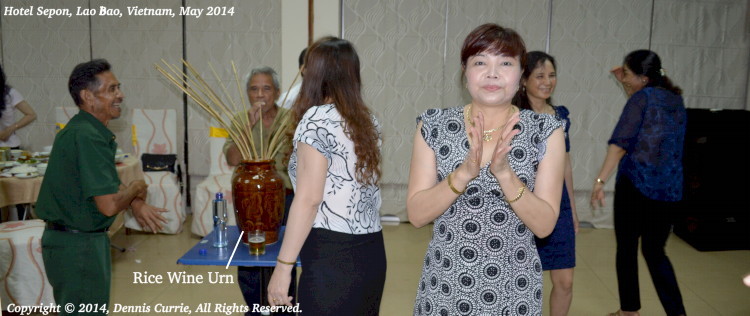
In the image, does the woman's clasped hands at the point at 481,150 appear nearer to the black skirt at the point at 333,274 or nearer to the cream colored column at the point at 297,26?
the black skirt at the point at 333,274

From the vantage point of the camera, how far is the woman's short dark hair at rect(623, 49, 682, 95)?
9.32 ft

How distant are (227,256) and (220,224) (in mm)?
207

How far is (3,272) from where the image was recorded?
2992 mm

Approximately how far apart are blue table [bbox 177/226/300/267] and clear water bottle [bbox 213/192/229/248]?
24mm

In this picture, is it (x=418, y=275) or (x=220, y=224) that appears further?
(x=418, y=275)

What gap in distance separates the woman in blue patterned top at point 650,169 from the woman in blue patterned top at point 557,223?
1.48ft

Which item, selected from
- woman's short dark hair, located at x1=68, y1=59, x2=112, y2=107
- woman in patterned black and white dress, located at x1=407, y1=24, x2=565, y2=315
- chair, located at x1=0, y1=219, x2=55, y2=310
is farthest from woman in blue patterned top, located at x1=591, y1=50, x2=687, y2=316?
chair, located at x1=0, y1=219, x2=55, y2=310

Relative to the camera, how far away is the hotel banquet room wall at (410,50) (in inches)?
198

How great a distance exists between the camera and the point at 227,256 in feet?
6.49

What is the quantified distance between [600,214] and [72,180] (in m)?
→ 4.57

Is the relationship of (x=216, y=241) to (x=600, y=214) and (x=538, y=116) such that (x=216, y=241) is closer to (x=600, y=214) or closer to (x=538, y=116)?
(x=538, y=116)

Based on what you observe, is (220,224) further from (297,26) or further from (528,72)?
(297,26)

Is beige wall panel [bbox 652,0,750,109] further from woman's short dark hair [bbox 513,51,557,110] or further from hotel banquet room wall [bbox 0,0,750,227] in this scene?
woman's short dark hair [bbox 513,51,557,110]

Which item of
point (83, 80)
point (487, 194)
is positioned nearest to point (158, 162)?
point (83, 80)
